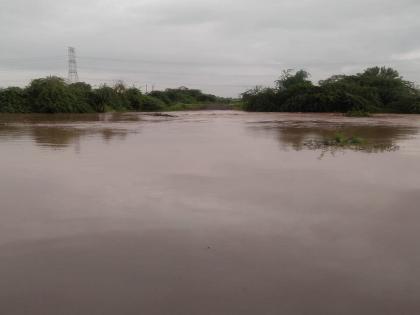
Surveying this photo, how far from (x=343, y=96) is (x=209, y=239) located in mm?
37258

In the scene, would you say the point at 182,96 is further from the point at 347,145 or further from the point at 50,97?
the point at 347,145

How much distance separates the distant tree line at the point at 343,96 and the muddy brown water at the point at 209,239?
101 feet

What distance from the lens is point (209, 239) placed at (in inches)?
175

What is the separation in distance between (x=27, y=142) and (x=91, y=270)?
10.9 m

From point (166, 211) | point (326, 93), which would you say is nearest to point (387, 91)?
point (326, 93)

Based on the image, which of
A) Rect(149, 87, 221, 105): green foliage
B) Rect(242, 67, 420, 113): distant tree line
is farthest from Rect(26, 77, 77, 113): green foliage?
Rect(149, 87, 221, 105): green foliage

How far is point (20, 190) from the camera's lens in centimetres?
663

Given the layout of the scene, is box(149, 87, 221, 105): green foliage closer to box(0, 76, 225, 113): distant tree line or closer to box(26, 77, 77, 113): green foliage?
box(0, 76, 225, 113): distant tree line

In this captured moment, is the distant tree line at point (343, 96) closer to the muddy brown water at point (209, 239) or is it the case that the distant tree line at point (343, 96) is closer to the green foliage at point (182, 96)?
the green foliage at point (182, 96)

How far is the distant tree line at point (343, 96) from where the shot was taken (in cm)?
3912

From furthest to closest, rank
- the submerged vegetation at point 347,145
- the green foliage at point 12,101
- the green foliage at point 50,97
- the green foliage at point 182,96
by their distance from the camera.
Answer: the green foliage at point 182,96 → the green foliage at point 50,97 → the green foliage at point 12,101 → the submerged vegetation at point 347,145

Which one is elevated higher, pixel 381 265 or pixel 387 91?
pixel 387 91

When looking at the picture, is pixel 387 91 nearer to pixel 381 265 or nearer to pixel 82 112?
pixel 82 112

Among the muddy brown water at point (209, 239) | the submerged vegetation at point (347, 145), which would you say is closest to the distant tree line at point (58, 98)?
the submerged vegetation at point (347, 145)
